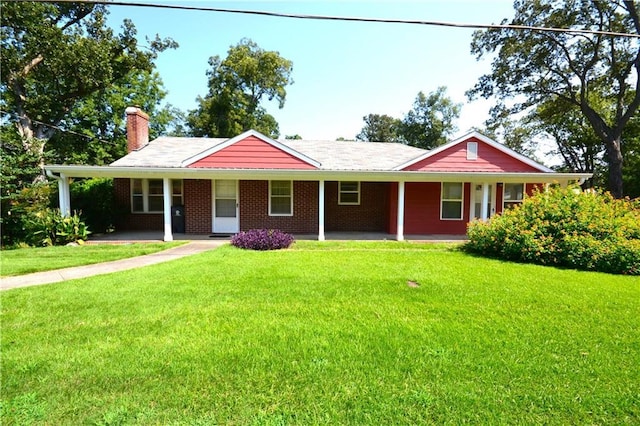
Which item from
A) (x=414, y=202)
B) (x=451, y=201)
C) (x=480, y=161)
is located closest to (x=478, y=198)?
(x=451, y=201)

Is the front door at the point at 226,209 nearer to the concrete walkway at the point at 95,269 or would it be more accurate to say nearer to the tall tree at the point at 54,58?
the concrete walkway at the point at 95,269

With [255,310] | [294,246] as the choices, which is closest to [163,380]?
[255,310]

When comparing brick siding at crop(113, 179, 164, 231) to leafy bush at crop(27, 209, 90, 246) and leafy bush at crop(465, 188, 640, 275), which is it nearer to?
Answer: leafy bush at crop(27, 209, 90, 246)

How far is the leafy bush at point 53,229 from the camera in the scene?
33.4 ft

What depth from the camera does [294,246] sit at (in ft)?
33.3

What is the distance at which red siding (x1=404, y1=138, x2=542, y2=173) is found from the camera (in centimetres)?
1277

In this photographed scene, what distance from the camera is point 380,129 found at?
54.3 meters

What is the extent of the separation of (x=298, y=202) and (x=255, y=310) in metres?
9.09

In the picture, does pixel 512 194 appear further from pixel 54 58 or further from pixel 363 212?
pixel 54 58

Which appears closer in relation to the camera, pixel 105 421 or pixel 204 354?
pixel 105 421

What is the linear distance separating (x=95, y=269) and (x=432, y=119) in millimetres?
44290

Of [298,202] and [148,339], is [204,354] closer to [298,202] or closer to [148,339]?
[148,339]

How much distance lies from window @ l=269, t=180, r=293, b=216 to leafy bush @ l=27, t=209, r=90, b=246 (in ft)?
21.8

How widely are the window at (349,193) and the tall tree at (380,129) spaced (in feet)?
130
